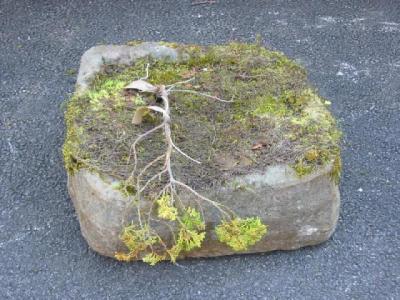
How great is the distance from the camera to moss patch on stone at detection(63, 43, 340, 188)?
8.47ft

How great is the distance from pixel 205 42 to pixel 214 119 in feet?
5.73

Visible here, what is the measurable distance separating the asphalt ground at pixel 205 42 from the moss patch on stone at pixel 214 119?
47 centimetres

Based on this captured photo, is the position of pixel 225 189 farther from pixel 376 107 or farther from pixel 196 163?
pixel 376 107

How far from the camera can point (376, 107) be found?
3.77 m

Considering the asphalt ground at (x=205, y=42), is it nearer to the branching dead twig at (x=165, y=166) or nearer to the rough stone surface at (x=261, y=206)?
the rough stone surface at (x=261, y=206)

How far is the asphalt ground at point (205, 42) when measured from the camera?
2.65 metres

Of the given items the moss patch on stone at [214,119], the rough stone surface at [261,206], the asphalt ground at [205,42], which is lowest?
the asphalt ground at [205,42]

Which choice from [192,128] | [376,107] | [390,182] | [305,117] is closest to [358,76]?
[376,107]

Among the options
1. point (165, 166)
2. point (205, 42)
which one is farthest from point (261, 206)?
point (205, 42)

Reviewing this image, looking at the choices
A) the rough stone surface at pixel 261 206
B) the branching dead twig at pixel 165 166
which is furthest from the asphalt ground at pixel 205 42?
the branching dead twig at pixel 165 166

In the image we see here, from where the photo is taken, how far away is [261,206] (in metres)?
2.52

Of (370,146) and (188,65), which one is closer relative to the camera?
(188,65)

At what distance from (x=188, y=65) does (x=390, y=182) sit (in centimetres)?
→ 133

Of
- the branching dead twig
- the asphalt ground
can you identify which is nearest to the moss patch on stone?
Result: the branching dead twig
